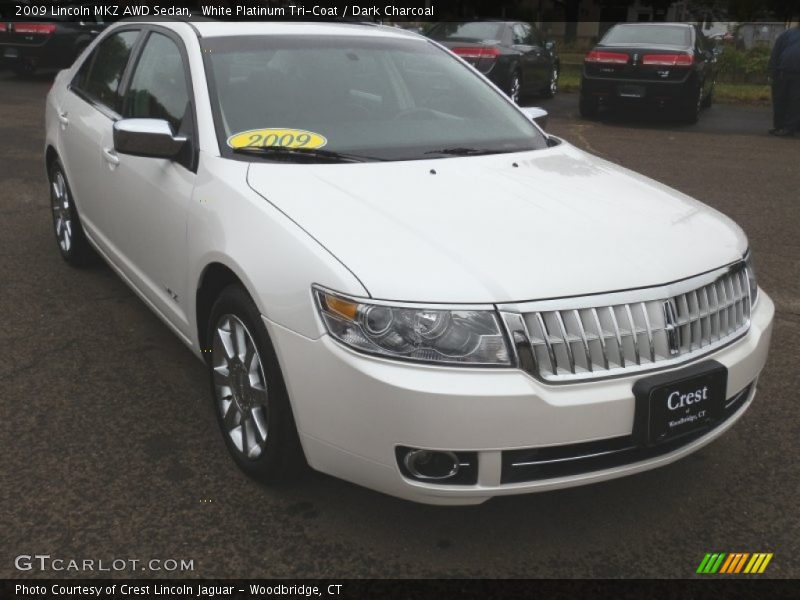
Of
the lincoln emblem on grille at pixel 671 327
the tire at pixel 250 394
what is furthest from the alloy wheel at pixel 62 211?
the lincoln emblem on grille at pixel 671 327

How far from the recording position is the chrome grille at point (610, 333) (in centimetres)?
250

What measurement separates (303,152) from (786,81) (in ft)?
34.4

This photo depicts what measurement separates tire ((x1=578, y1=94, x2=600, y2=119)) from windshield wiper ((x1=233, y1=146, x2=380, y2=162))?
1085 centimetres

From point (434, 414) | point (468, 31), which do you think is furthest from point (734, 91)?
point (434, 414)

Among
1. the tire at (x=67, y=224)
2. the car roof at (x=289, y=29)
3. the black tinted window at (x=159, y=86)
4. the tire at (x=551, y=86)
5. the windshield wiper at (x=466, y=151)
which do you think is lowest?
the tire at (x=551, y=86)

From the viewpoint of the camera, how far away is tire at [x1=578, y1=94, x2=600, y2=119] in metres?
13.6

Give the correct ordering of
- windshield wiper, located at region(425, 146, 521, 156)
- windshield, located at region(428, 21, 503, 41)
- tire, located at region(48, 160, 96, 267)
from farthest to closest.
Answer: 1. windshield, located at region(428, 21, 503, 41)
2. tire, located at region(48, 160, 96, 267)
3. windshield wiper, located at region(425, 146, 521, 156)

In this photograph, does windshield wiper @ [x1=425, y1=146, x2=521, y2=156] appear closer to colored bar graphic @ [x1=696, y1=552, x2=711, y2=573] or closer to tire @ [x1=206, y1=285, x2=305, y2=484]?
tire @ [x1=206, y1=285, x2=305, y2=484]

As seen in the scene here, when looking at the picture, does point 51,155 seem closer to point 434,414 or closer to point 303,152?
point 303,152

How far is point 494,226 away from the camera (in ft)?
9.44

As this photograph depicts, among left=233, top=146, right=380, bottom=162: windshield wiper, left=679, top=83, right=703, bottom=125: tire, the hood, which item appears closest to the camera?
the hood

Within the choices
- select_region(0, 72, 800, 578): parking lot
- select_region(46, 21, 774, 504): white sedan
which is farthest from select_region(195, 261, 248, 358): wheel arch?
select_region(0, 72, 800, 578): parking lot

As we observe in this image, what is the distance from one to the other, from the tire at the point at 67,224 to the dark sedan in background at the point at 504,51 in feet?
29.0

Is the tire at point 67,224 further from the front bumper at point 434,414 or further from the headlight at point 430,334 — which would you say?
the headlight at point 430,334
